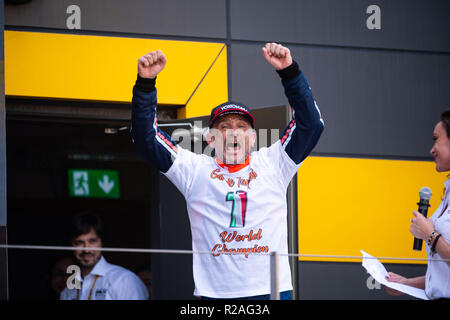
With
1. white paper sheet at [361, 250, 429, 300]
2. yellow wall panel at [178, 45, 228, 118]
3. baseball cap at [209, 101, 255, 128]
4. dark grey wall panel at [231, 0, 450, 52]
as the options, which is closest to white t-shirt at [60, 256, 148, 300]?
baseball cap at [209, 101, 255, 128]

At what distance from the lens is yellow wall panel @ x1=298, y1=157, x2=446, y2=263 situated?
5695mm

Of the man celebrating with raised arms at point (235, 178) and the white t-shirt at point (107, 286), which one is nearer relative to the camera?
the white t-shirt at point (107, 286)

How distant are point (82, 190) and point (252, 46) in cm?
491

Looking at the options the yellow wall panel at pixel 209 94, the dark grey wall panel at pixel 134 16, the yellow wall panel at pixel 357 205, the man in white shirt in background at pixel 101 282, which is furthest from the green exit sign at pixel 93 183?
the man in white shirt in background at pixel 101 282

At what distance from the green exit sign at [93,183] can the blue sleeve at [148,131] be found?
6531mm

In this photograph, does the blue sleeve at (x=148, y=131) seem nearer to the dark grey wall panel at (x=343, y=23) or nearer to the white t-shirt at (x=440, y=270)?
the white t-shirt at (x=440, y=270)

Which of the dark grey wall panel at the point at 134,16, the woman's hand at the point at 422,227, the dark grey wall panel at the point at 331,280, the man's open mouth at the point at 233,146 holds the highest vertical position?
the dark grey wall panel at the point at 134,16

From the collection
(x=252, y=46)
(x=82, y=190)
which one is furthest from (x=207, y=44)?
(x=82, y=190)

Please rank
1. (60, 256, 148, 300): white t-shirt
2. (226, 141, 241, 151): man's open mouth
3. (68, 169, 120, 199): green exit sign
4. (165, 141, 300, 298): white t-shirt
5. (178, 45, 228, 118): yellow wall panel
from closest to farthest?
(60, 256, 148, 300): white t-shirt, (165, 141, 300, 298): white t-shirt, (226, 141, 241, 151): man's open mouth, (178, 45, 228, 118): yellow wall panel, (68, 169, 120, 199): green exit sign

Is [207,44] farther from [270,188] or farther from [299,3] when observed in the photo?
[270,188]

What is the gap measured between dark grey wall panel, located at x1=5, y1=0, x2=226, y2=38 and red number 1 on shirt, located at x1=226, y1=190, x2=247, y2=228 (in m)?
2.40

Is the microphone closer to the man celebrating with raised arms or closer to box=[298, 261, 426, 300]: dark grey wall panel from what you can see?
the man celebrating with raised arms

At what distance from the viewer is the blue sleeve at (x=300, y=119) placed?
338 cm

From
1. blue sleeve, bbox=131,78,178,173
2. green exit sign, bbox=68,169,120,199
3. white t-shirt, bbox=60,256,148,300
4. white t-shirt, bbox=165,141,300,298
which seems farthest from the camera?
green exit sign, bbox=68,169,120,199
